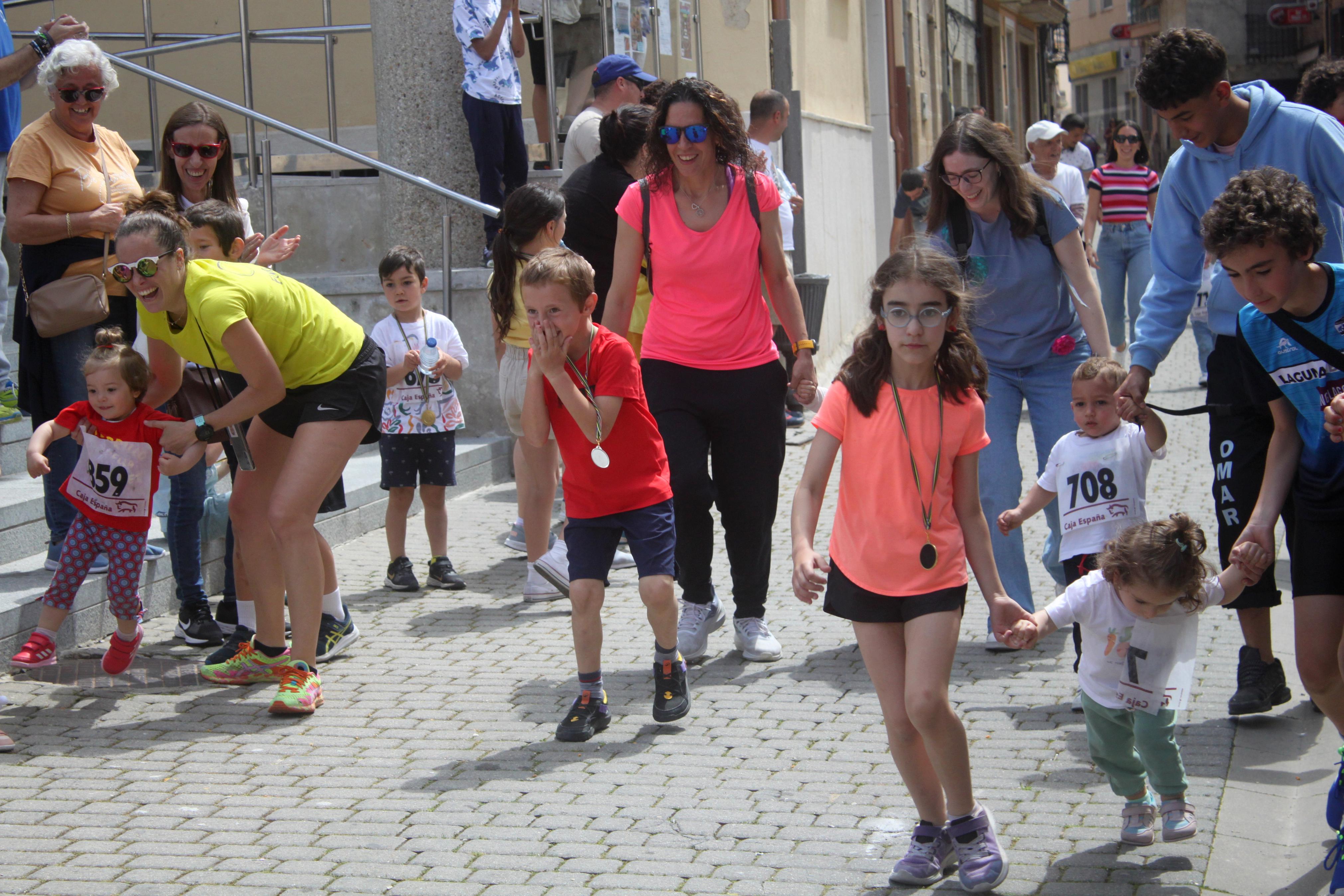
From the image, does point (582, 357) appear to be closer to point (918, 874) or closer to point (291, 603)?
point (291, 603)

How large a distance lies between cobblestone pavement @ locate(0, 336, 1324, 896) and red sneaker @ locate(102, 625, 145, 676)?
78 millimetres

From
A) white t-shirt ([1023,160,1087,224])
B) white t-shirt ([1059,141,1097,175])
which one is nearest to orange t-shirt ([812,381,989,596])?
white t-shirt ([1023,160,1087,224])

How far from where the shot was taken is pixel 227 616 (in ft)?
19.8

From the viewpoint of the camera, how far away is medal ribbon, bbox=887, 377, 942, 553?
356 cm

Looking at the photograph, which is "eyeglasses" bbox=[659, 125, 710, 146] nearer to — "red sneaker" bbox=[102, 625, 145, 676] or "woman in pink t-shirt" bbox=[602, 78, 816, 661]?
"woman in pink t-shirt" bbox=[602, 78, 816, 661]

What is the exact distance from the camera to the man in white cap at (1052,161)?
10.8 m

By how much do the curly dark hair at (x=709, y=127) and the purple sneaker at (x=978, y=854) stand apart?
2.65m

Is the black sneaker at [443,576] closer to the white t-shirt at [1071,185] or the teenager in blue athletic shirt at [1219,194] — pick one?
the teenager in blue athletic shirt at [1219,194]

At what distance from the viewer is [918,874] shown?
3.53 m

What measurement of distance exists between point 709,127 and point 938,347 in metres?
1.89

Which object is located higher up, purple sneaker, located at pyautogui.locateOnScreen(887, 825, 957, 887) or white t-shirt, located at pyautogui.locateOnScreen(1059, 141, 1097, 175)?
white t-shirt, located at pyautogui.locateOnScreen(1059, 141, 1097, 175)

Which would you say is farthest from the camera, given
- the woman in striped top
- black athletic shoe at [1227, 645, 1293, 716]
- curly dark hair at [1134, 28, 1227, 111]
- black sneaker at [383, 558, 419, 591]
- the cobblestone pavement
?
the woman in striped top

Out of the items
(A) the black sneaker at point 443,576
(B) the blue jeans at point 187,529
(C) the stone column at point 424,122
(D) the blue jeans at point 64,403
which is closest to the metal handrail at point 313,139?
(C) the stone column at point 424,122

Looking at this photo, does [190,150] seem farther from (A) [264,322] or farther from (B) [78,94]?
(A) [264,322]
